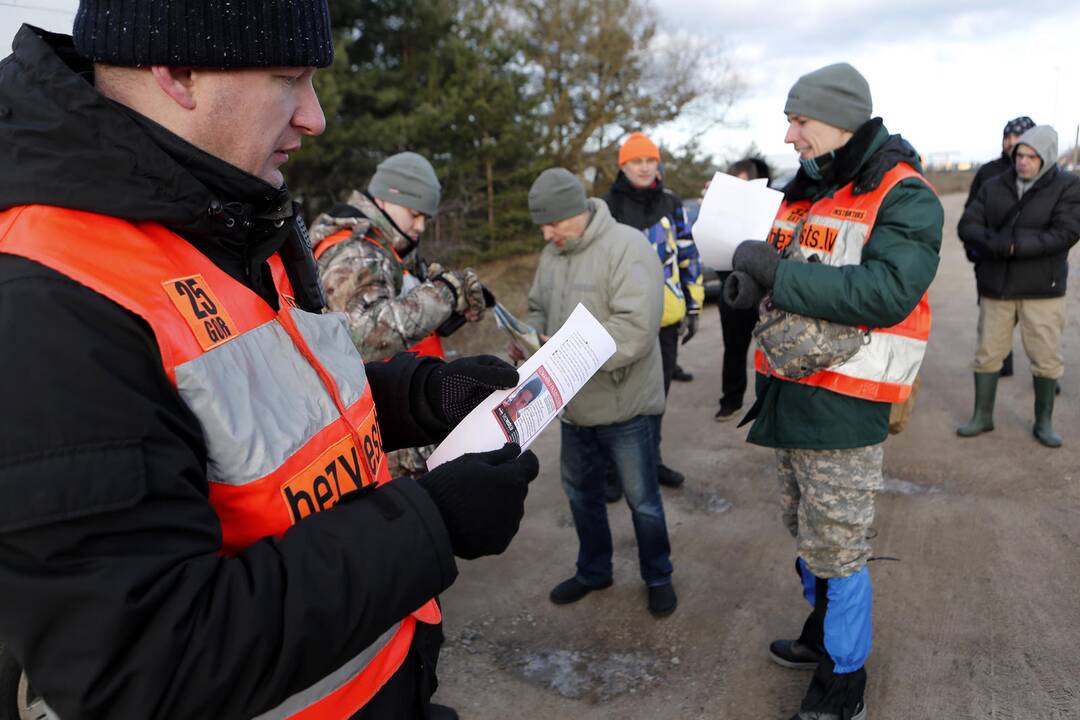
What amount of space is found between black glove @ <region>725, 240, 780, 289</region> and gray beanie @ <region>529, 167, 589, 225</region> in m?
1.24

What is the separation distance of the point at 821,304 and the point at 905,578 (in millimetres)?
2037

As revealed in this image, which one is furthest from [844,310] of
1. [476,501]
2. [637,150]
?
[637,150]

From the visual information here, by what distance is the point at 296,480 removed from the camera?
3.88 ft

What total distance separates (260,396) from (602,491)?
286 cm

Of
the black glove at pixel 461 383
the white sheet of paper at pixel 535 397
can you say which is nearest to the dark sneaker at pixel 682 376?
the white sheet of paper at pixel 535 397

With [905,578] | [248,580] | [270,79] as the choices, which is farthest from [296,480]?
[905,578]

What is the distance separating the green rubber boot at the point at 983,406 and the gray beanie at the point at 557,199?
142 inches

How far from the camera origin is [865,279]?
233cm

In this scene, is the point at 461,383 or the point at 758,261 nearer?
the point at 461,383

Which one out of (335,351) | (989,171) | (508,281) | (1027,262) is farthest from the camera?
(508,281)

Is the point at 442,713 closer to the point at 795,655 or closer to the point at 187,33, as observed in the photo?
the point at 795,655

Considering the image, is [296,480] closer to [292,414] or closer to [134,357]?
[292,414]

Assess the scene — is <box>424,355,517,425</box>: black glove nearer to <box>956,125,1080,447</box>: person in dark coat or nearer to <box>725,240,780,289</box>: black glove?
<box>725,240,780,289</box>: black glove

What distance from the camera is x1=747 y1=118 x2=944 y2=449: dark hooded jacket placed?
7.62 feet
